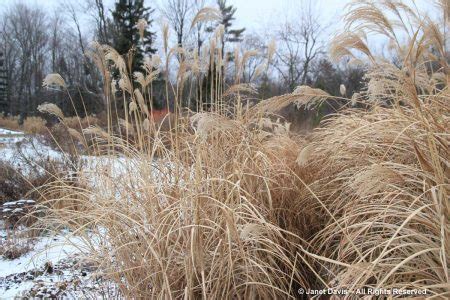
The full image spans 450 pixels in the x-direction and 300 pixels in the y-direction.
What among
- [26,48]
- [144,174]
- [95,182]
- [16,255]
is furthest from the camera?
[26,48]

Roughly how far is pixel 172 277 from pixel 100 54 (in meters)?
1.54

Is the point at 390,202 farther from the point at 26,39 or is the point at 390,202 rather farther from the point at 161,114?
the point at 26,39

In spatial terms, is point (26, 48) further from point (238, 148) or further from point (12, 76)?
point (238, 148)

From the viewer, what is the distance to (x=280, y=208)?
7.75 feet

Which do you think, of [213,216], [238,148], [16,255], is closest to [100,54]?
[238,148]

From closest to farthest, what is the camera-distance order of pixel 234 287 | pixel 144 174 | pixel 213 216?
A: pixel 234 287 < pixel 213 216 < pixel 144 174

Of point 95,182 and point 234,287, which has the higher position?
point 95,182

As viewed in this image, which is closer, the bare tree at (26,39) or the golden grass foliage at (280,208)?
the golden grass foliage at (280,208)

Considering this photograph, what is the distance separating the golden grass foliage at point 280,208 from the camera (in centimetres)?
163

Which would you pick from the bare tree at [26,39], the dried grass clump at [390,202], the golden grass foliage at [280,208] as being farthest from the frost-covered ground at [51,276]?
the bare tree at [26,39]

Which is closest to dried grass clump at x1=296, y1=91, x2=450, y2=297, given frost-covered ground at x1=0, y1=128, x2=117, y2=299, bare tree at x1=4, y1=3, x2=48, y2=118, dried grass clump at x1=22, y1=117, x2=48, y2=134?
frost-covered ground at x1=0, y1=128, x2=117, y2=299

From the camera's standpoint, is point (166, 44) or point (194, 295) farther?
point (166, 44)

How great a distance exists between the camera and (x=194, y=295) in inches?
77.2

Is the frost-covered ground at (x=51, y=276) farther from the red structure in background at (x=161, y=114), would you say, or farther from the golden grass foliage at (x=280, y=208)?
the red structure in background at (x=161, y=114)
